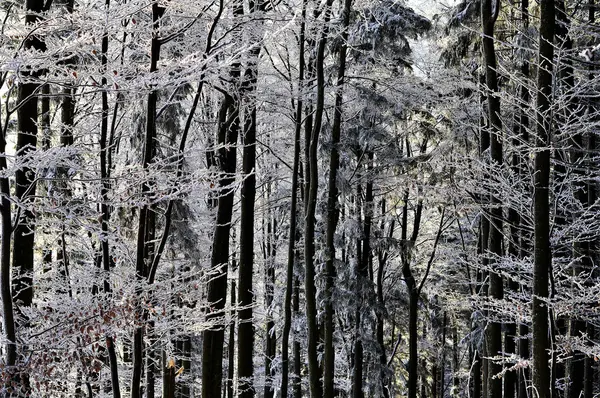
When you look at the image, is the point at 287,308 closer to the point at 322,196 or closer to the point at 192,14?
the point at 322,196

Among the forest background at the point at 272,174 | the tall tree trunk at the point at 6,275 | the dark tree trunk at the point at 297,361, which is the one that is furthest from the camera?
the dark tree trunk at the point at 297,361

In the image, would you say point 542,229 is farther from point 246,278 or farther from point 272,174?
point 272,174

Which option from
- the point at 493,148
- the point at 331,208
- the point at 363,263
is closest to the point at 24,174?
the point at 331,208

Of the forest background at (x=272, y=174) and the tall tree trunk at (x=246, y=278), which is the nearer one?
the forest background at (x=272, y=174)

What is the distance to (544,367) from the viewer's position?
6.17 metres

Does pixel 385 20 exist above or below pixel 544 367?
above

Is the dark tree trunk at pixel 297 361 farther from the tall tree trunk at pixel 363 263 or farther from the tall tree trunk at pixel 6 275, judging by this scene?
the tall tree trunk at pixel 6 275

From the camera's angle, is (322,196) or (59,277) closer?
(59,277)

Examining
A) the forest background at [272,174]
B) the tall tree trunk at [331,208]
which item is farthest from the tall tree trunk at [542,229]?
the tall tree trunk at [331,208]

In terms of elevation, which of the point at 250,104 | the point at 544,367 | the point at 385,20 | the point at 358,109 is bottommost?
the point at 544,367

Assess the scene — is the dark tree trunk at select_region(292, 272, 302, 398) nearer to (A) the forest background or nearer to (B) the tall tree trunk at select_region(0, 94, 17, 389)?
(A) the forest background

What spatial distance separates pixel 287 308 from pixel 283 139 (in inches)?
177

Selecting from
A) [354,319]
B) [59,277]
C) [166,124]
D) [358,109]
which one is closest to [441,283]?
[354,319]

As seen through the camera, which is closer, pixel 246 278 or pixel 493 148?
pixel 493 148
